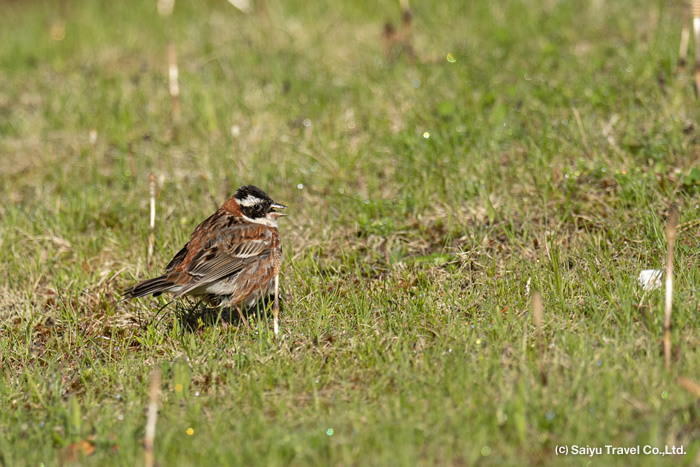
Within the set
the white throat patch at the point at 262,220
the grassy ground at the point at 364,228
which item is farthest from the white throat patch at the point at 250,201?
the grassy ground at the point at 364,228

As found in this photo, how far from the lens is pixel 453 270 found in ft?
21.4

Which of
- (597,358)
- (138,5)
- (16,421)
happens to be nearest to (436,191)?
(597,358)

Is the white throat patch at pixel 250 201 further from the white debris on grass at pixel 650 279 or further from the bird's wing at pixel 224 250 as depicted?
the white debris on grass at pixel 650 279

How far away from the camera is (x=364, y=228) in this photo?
723cm

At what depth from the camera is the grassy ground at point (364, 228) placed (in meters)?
4.57

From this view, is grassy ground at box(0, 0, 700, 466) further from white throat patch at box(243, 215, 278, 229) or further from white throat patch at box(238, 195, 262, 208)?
white throat patch at box(238, 195, 262, 208)

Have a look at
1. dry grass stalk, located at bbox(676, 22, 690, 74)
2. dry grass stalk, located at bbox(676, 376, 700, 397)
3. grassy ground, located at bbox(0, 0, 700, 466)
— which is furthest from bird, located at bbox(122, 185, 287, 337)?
dry grass stalk, located at bbox(676, 22, 690, 74)

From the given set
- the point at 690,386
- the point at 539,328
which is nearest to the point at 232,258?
the point at 539,328

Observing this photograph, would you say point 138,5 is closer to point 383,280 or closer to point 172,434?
point 383,280

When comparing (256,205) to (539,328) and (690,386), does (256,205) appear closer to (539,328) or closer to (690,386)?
(539,328)

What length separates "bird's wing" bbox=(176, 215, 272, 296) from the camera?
249 inches

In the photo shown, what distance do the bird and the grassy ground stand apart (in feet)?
0.84

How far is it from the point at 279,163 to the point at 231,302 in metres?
2.33

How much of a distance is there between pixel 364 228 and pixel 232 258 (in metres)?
1.30
